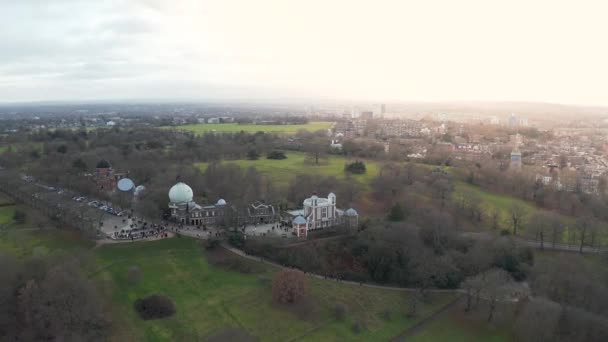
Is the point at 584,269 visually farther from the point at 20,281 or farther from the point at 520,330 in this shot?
the point at 20,281

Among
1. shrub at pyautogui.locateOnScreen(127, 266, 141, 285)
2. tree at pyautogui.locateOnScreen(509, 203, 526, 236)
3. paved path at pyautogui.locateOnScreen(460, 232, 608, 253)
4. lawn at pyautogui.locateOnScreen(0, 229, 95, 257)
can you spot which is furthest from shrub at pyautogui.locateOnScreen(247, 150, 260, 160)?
shrub at pyautogui.locateOnScreen(127, 266, 141, 285)

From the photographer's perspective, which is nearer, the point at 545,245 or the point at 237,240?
the point at 237,240

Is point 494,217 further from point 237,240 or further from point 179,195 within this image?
point 179,195

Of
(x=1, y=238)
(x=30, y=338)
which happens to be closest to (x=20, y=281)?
(x=30, y=338)

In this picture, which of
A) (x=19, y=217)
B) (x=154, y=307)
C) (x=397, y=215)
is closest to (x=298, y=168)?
(x=397, y=215)

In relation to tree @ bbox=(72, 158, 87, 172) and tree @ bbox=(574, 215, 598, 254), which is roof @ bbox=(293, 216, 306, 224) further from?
tree @ bbox=(72, 158, 87, 172)
